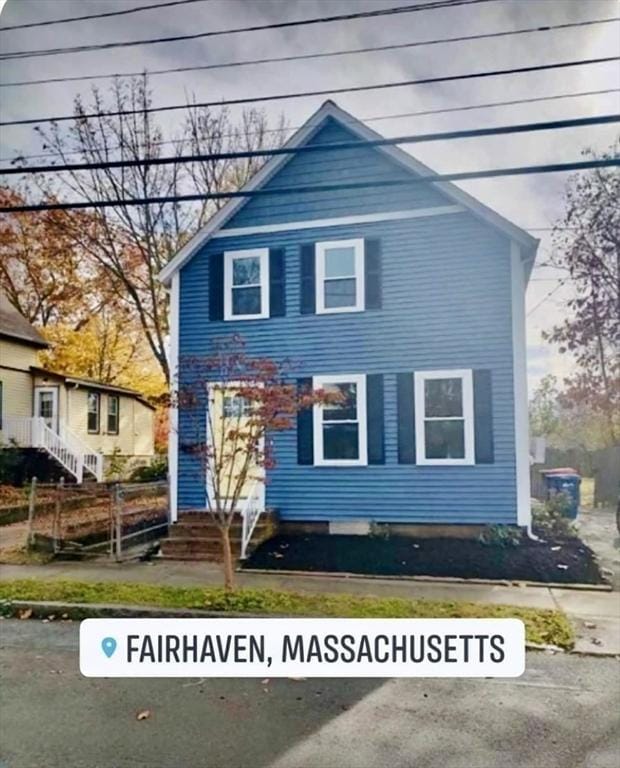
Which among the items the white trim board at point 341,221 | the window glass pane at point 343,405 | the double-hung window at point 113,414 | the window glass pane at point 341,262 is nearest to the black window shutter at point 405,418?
the window glass pane at point 343,405

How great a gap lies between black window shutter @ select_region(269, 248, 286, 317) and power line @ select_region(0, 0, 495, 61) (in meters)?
0.61

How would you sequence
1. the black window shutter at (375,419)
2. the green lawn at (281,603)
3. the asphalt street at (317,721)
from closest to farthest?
the asphalt street at (317,721)
the green lawn at (281,603)
the black window shutter at (375,419)

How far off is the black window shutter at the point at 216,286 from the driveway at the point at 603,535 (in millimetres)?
1156

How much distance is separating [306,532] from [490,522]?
0.52 m

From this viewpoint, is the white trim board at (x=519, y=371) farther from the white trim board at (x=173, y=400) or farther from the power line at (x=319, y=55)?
the white trim board at (x=173, y=400)

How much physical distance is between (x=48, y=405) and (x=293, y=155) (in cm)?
99

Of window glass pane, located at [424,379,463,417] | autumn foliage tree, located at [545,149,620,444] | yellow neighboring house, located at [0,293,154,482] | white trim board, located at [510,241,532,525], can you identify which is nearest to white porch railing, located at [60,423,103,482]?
yellow neighboring house, located at [0,293,154,482]

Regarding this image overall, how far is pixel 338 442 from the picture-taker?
1.64 metres

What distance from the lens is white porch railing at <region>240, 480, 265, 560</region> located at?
1630 mm

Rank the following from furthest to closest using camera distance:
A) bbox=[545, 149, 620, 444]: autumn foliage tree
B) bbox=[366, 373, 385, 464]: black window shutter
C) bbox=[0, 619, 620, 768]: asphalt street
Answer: bbox=[366, 373, 385, 464]: black window shutter → bbox=[545, 149, 620, 444]: autumn foliage tree → bbox=[0, 619, 620, 768]: asphalt street

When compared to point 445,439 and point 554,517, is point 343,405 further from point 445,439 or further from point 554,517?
point 554,517

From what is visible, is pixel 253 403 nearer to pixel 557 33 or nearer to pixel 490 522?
pixel 490 522

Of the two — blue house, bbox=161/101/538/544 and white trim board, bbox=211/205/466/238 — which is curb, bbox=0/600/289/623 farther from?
white trim board, bbox=211/205/466/238

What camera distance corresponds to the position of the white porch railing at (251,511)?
64.2 inches
